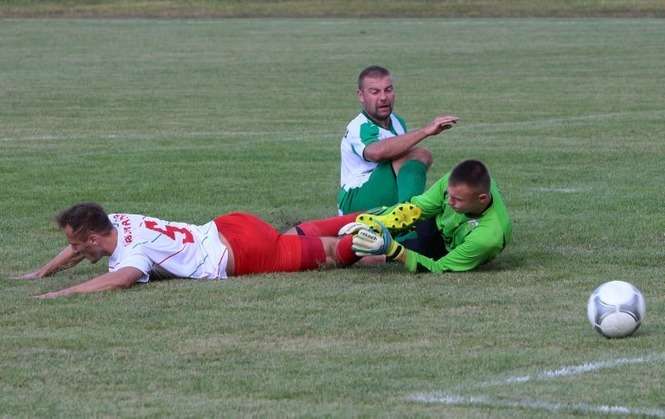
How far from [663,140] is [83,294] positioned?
976 cm

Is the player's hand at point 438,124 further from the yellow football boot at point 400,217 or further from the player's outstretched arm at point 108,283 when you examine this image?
the player's outstretched arm at point 108,283

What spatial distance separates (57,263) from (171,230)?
84 cm

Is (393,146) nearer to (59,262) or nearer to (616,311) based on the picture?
(59,262)

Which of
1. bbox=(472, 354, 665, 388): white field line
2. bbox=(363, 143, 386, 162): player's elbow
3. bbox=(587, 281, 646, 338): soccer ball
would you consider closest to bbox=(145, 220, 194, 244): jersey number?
bbox=(363, 143, 386, 162): player's elbow

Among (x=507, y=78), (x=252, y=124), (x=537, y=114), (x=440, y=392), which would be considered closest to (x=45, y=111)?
(x=252, y=124)

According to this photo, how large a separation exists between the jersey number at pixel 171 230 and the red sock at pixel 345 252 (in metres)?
0.95

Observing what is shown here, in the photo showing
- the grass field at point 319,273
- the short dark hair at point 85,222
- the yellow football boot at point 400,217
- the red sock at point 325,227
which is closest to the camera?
the grass field at point 319,273

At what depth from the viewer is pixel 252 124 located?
20062 millimetres

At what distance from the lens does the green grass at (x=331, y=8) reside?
163ft

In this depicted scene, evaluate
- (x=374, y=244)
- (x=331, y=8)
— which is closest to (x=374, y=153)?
(x=374, y=244)

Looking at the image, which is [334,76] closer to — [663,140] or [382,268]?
[663,140]

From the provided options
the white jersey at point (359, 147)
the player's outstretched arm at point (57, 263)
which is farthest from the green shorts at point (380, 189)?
the player's outstretched arm at point (57, 263)

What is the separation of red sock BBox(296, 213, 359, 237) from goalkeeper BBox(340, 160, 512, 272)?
294 mm

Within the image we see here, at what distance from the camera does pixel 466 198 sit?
31.1 feet
